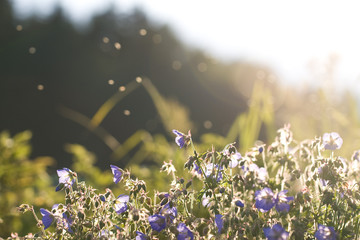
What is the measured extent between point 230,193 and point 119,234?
393 mm

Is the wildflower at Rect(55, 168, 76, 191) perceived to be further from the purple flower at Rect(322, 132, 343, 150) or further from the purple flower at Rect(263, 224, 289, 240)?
the purple flower at Rect(322, 132, 343, 150)

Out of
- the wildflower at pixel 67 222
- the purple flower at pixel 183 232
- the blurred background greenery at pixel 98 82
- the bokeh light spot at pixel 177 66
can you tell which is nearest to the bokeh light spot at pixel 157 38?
the blurred background greenery at pixel 98 82

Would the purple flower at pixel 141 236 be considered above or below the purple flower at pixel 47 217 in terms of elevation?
above

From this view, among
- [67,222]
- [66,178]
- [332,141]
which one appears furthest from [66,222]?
[332,141]

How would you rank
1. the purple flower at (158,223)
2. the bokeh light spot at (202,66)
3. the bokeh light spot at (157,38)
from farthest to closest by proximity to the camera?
the bokeh light spot at (157,38) → the bokeh light spot at (202,66) → the purple flower at (158,223)

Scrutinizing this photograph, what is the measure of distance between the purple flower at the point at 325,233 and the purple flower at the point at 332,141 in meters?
0.33

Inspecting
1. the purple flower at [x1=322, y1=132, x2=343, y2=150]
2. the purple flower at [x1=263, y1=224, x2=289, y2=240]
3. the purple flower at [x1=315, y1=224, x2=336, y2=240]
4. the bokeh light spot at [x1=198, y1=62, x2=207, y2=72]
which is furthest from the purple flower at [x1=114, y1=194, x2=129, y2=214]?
the bokeh light spot at [x1=198, y1=62, x2=207, y2=72]

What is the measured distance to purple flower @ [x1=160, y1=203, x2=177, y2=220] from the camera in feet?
5.05

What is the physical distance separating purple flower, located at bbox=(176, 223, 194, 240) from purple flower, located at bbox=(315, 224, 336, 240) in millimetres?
395

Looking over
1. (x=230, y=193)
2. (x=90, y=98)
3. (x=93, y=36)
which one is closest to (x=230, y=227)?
(x=230, y=193)

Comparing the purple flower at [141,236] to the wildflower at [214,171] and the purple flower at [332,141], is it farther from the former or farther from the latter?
the purple flower at [332,141]

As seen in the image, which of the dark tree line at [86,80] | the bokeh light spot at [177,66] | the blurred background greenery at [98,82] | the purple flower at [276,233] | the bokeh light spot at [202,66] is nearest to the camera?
the purple flower at [276,233]

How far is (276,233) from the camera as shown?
1.43 m

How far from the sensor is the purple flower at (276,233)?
1417 millimetres
